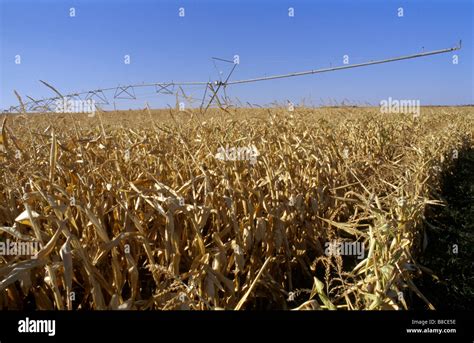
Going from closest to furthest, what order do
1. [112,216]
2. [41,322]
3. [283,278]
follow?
[41,322] → [112,216] → [283,278]

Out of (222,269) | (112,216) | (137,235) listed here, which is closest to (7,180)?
(112,216)

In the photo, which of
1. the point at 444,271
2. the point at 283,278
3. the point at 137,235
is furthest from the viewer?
the point at 444,271

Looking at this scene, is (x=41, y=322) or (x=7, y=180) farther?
(x=7, y=180)

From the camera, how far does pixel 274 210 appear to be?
6.79ft

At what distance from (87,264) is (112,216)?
491 millimetres

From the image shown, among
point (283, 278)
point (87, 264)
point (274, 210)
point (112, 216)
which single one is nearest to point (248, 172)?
point (274, 210)

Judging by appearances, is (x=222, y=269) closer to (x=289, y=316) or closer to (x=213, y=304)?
(x=213, y=304)

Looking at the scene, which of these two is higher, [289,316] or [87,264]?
[87,264]

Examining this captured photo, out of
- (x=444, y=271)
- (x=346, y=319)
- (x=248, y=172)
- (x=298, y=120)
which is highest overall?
(x=298, y=120)

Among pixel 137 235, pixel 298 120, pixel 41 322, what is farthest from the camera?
pixel 298 120

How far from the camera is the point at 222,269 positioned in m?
1.75

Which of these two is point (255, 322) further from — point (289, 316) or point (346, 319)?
point (346, 319)

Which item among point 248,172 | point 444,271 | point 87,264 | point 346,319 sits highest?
point 248,172

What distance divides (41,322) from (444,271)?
6.88ft
